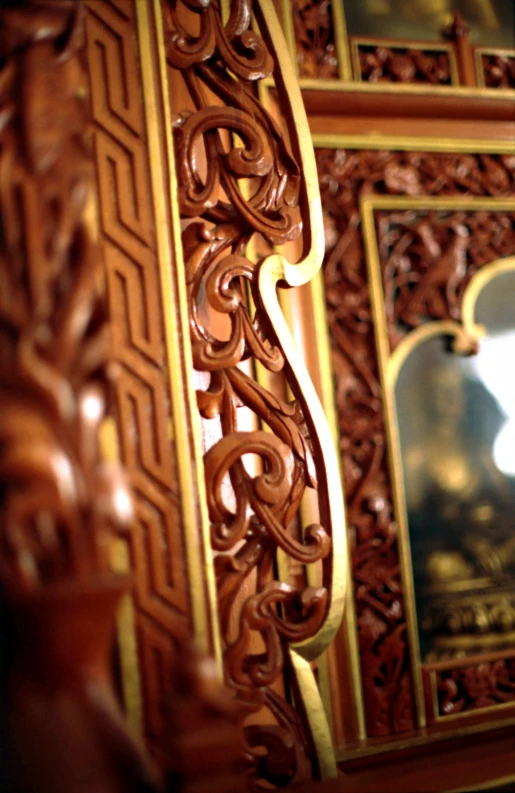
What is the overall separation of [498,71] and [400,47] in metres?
0.28

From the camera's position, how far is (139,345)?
63 cm

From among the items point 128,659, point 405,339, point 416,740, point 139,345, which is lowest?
point 416,740

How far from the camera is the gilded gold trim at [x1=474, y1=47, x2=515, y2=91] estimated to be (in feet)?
6.23

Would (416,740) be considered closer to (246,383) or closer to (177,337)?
(246,383)

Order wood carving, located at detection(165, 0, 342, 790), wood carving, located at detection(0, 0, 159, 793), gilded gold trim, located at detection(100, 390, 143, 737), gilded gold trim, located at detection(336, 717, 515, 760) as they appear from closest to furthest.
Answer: wood carving, located at detection(0, 0, 159, 793), gilded gold trim, located at detection(100, 390, 143, 737), wood carving, located at detection(165, 0, 342, 790), gilded gold trim, located at detection(336, 717, 515, 760)

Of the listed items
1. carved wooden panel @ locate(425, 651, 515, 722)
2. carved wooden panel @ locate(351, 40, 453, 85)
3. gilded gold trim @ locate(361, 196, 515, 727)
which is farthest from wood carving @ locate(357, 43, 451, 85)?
carved wooden panel @ locate(425, 651, 515, 722)

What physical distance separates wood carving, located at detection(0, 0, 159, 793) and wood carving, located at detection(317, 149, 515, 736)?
129 cm

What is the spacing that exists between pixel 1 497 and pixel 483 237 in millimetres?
1699

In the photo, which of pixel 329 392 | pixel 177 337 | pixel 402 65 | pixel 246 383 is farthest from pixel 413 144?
pixel 177 337

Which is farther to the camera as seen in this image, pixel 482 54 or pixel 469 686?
pixel 482 54

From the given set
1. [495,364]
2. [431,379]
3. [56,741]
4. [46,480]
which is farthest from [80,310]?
[495,364]

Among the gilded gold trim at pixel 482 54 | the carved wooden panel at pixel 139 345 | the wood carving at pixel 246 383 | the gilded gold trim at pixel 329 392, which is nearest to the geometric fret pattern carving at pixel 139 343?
the carved wooden panel at pixel 139 345

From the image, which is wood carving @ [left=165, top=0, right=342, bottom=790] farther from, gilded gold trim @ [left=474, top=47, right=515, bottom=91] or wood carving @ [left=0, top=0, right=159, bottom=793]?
gilded gold trim @ [left=474, top=47, right=515, bottom=91]

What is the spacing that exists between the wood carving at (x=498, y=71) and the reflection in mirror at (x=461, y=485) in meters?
0.54
